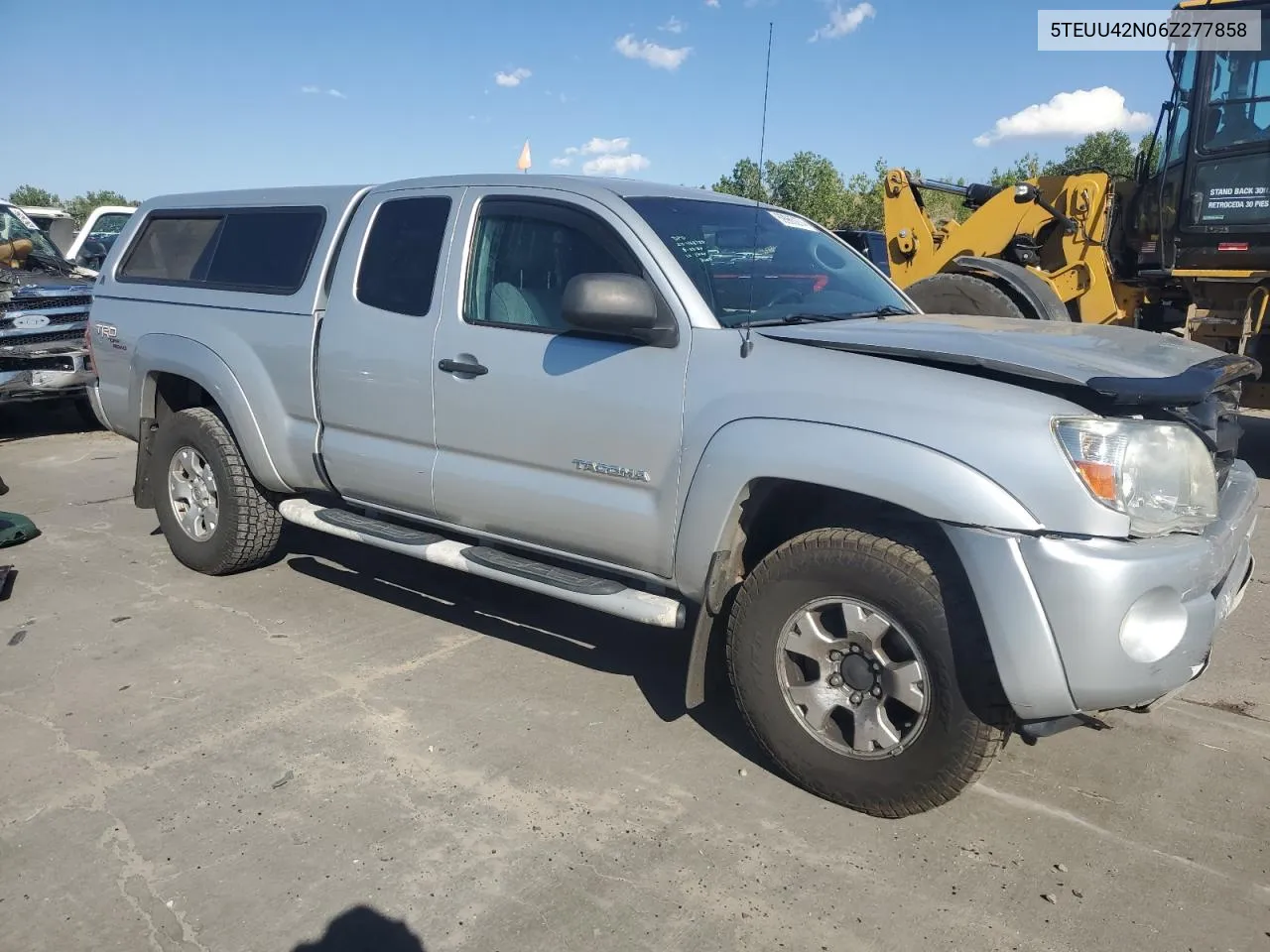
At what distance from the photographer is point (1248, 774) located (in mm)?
3410

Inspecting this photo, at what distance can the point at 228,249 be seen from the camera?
17.1 ft

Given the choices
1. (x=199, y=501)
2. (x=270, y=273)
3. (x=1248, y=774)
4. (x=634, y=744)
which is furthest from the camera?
(x=199, y=501)

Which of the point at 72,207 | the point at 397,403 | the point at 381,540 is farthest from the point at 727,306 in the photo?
the point at 72,207

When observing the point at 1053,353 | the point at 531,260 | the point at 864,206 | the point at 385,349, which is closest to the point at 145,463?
the point at 385,349

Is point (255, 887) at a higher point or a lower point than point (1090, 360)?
lower

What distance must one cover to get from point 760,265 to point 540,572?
1.47 metres

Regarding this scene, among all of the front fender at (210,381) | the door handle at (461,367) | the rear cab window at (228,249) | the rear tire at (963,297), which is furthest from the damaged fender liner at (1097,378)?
the rear tire at (963,297)

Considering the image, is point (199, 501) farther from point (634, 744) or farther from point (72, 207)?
point (72, 207)

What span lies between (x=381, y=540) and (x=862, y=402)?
231cm

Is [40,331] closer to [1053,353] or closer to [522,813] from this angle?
[522,813]

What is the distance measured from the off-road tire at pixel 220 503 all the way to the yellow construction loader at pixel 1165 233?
547cm

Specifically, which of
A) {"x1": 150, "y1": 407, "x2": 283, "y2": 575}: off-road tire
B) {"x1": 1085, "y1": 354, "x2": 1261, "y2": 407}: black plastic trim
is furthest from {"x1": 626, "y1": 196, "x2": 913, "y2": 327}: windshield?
{"x1": 150, "y1": 407, "x2": 283, "y2": 575}: off-road tire

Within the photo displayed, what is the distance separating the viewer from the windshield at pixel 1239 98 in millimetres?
7340

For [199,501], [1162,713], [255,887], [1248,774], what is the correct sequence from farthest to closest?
[199,501]
[1162,713]
[1248,774]
[255,887]
